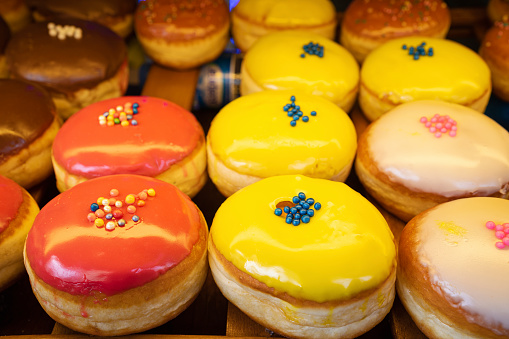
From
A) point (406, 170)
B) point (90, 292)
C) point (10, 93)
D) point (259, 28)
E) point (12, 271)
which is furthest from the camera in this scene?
point (259, 28)

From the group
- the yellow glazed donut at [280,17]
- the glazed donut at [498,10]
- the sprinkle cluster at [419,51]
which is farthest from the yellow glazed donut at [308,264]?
the glazed donut at [498,10]

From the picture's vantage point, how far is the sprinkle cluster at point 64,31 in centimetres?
248

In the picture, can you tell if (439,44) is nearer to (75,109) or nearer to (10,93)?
(75,109)

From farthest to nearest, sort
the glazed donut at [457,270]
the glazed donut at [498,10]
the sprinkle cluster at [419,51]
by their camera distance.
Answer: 1. the glazed donut at [498,10]
2. the sprinkle cluster at [419,51]
3. the glazed donut at [457,270]

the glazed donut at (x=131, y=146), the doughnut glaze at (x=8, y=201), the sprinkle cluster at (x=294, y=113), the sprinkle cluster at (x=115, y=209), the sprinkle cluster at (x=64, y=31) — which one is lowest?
the doughnut glaze at (x=8, y=201)

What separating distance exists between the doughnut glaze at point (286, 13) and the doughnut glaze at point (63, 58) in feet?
3.03

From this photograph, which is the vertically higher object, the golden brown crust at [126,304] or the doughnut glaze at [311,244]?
the doughnut glaze at [311,244]

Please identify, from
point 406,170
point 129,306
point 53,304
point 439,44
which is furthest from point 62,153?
point 439,44

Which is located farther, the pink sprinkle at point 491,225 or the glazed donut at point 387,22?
the glazed donut at point 387,22

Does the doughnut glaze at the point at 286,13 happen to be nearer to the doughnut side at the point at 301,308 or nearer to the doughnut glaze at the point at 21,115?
the doughnut glaze at the point at 21,115

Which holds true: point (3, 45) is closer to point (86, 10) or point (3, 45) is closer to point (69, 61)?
point (69, 61)

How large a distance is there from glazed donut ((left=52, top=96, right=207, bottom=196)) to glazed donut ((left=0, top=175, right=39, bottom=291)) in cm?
22

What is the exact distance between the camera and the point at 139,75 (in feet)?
9.86

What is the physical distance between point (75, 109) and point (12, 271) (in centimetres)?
105
